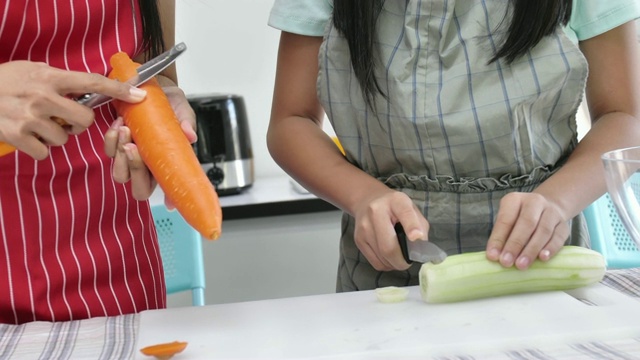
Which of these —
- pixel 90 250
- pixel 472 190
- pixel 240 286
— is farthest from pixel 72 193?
pixel 240 286

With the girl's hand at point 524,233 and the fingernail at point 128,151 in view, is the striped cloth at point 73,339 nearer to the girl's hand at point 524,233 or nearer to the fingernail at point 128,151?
the fingernail at point 128,151

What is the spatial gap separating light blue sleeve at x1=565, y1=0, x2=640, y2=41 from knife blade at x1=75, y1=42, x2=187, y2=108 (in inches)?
22.0

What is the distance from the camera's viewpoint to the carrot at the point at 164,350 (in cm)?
85

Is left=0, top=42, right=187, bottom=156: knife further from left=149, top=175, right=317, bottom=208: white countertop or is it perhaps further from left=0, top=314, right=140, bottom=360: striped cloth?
left=149, top=175, right=317, bottom=208: white countertop

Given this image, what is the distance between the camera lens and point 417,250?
1014 mm

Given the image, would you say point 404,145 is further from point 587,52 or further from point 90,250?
point 90,250

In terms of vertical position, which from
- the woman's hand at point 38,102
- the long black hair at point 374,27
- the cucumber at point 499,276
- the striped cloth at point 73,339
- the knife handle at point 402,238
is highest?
the long black hair at point 374,27

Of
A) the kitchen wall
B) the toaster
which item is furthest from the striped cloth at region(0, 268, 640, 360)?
the kitchen wall

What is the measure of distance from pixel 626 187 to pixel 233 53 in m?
1.87

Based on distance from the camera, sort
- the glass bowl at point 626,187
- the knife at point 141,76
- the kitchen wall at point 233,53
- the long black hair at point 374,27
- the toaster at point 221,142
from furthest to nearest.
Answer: the kitchen wall at point 233,53 < the toaster at point 221,142 < the long black hair at point 374,27 < the knife at point 141,76 < the glass bowl at point 626,187

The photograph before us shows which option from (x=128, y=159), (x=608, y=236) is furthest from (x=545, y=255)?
(x=608, y=236)

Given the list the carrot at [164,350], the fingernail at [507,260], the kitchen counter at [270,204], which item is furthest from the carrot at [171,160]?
the kitchen counter at [270,204]

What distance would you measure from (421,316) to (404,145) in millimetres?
323

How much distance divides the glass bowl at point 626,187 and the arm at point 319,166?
218 millimetres
